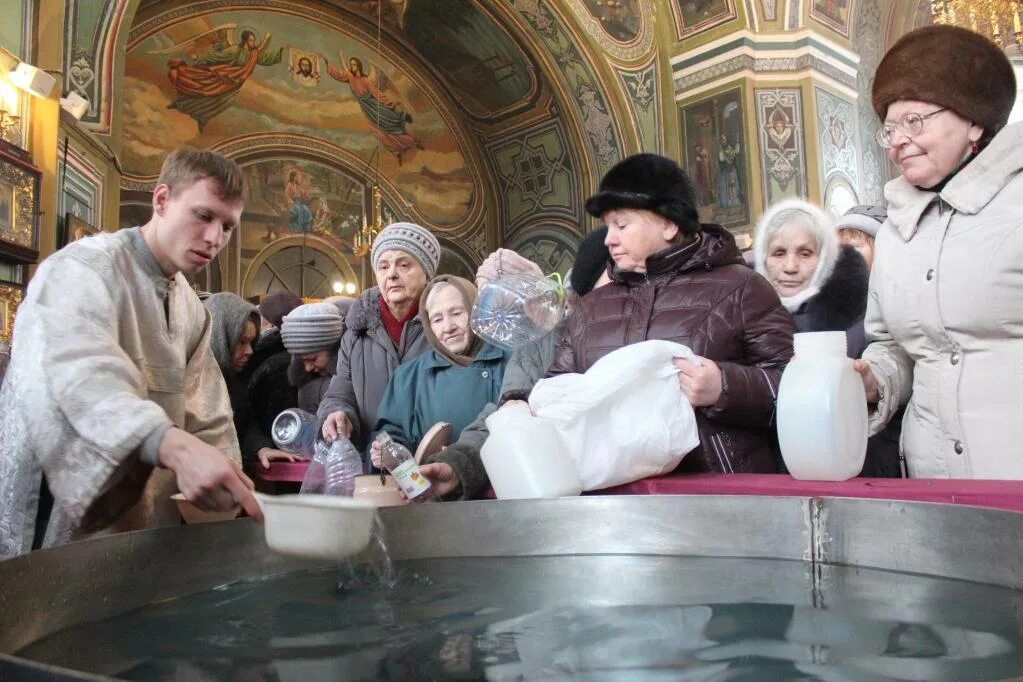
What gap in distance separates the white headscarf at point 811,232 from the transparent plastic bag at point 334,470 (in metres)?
1.47

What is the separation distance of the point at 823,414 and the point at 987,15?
29.9 feet

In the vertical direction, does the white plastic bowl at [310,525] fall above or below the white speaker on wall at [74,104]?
below

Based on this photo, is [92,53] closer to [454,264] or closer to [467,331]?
[467,331]

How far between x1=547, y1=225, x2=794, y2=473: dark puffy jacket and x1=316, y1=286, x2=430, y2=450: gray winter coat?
3.77ft

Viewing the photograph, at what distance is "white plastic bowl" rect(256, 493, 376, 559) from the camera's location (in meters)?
1.12

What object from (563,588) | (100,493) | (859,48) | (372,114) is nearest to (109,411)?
(100,493)

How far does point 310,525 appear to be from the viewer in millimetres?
1117

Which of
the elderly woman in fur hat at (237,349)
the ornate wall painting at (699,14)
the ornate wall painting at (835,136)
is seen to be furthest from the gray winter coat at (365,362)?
the ornate wall painting at (699,14)

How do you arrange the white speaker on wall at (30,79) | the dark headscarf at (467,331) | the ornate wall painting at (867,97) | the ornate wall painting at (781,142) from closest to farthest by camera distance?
the dark headscarf at (467,331)
the white speaker on wall at (30,79)
the ornate wall painting at (781,142)
the ornate wall painting at (867,97)

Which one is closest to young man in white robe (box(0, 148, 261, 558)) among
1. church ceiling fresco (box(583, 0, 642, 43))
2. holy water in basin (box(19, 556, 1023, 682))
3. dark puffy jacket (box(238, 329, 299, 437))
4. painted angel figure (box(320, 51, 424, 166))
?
holy water in basin (box(19, 556, 1023, 682))

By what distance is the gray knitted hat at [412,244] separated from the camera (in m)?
3.36

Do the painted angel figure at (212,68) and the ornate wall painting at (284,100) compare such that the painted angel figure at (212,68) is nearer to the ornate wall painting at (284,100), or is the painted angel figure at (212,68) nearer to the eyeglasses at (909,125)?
the ornate wall painting at (284,100)

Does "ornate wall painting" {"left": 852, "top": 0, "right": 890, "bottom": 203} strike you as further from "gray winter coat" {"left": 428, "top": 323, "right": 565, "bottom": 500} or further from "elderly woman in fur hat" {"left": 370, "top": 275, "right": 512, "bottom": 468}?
"gray winter coat" {"left": 428, "top": 323, "right": 565, "bottom": 500}

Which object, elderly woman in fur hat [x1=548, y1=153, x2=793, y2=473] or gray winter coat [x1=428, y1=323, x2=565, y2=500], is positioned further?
gray winter coat [x1=428, y1=323, x2=565, y2=500]
